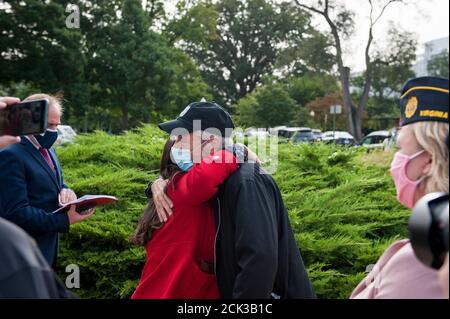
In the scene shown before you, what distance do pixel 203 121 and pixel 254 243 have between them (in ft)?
2.39

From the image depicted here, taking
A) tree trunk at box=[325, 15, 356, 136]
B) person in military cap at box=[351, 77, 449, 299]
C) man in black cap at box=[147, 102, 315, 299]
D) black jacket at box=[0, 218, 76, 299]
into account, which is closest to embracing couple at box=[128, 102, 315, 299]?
man in black cap at box=[147, 102, 315, 299]

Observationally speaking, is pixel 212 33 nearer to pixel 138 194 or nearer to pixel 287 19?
pixel 287 19

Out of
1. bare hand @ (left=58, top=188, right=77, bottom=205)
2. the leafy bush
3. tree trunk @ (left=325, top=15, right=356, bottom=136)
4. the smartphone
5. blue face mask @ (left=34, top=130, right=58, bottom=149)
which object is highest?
tree trunk @ (left=325, top=15, right=356, bottom=136)

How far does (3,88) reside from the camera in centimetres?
2814

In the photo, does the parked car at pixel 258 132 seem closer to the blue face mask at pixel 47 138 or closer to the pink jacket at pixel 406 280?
the blue face mask at pixel 47 138

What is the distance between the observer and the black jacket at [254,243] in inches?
95.9

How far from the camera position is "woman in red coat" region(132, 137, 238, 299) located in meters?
2.59

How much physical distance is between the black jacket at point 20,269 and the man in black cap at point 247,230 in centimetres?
127

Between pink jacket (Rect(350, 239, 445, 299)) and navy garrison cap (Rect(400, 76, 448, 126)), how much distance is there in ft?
1.47

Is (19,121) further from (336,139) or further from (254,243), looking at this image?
(336,139)

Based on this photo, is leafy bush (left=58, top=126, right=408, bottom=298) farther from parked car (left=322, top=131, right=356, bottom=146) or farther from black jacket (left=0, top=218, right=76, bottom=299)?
black jacket (left=0, top=218, right=76, bottom=299)

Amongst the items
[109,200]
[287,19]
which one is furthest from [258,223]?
[287,19]

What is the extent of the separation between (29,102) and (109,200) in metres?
0.89

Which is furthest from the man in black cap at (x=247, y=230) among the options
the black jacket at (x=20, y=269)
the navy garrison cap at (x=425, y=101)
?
the black jacket at (x=20, y=269)
